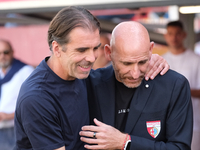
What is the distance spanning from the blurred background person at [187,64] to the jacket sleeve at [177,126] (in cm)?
166

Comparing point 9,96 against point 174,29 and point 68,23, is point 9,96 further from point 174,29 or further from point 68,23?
point 174,29

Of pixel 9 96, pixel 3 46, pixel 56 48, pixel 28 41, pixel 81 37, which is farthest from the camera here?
pixel 28 41

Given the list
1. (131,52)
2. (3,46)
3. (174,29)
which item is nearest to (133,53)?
(131,52)

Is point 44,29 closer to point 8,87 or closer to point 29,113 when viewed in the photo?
point 8,87

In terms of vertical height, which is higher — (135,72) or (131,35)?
(131,35)

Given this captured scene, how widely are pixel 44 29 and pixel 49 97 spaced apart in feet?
15.5

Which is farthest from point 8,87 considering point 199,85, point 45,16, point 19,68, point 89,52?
point 199,85

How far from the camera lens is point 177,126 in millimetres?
1731

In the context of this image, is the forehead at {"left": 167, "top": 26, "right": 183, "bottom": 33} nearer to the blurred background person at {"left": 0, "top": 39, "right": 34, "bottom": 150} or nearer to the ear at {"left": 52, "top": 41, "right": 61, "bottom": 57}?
the blurred background person at {"left": 0, "top": 39, "right": 34, "bottom": 150}

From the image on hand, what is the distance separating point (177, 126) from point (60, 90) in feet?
2.69

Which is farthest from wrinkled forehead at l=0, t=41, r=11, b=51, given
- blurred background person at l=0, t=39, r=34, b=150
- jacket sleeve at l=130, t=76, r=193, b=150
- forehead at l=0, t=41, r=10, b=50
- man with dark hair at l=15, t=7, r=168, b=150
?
jacket sleeve at l=130, t=76, r=193, b=150

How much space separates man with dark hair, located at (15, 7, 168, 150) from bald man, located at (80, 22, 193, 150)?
14 cm

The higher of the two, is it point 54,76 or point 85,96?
point 54,76

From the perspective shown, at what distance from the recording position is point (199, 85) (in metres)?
3.40
